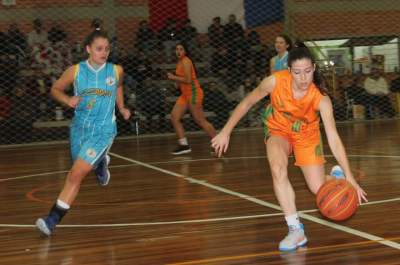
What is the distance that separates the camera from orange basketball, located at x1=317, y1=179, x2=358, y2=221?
4234 millimetres

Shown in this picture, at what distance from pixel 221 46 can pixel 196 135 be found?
2.77m

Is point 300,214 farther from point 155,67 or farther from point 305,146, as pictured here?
point 155,67

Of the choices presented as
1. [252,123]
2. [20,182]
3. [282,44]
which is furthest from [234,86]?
[20,182]

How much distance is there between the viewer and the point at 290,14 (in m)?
16.5

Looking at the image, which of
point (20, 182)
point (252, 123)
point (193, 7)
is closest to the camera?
point (20, 182)

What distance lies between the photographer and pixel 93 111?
5.30 metres

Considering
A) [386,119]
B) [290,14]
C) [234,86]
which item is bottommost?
[386,119]

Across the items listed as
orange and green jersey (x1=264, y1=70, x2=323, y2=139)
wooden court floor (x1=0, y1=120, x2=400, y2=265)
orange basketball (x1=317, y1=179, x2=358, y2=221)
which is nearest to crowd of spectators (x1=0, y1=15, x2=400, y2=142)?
wooden court floor (x1=0, y1=120, x2=400, y2=265)

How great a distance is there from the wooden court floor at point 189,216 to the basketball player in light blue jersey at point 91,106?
1.63ft

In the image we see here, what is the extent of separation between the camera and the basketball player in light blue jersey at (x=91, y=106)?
5.12 m

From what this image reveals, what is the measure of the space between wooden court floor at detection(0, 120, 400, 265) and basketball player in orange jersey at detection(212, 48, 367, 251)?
340mm

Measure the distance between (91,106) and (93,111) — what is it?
1.7 inches

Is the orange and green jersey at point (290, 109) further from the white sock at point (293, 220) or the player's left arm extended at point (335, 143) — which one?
the white sock at point (293, 220)

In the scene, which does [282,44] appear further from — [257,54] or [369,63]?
[369,63]
